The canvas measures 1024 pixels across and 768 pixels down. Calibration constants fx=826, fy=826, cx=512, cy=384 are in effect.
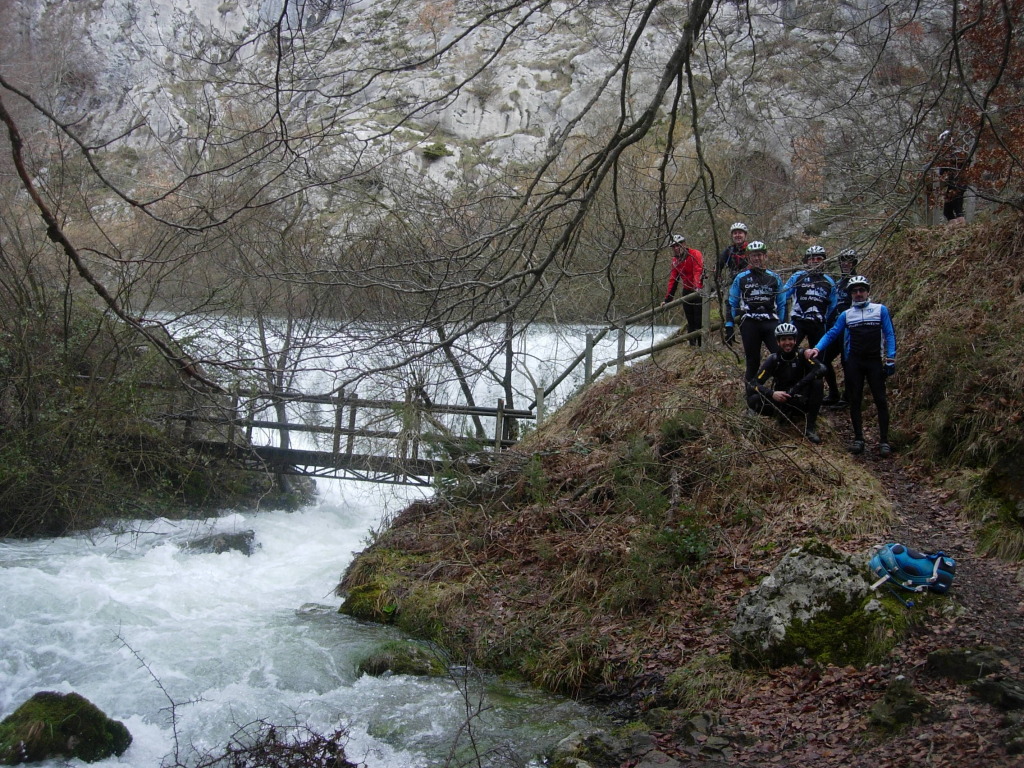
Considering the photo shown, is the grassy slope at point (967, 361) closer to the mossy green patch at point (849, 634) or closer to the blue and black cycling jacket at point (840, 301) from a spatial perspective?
the blue and black cycling jacket at point (840, 301)

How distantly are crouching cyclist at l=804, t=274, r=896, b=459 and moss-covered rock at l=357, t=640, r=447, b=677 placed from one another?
519 cm

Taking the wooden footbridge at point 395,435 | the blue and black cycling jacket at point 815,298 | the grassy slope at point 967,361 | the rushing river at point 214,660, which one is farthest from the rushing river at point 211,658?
the blue and black cycling jacket at point 815,298

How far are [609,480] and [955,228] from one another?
21.8 ft

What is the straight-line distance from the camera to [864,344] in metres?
8.85

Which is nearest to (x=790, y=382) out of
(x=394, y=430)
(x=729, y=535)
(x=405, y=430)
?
(x=729, y=535)

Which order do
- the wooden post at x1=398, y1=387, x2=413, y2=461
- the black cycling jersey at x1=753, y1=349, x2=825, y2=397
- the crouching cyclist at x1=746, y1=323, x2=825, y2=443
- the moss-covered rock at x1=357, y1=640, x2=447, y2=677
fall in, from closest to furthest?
the moss-covered rock at x1=357, y1=640, x2=447, y2=677 → the crouching cyclist at x1=746, y1=323, x2=825, y2=443 → the black cycling jersey at x1=753, y1=349, x2=825, y2=397 → the wooden post at x1=398, y1=387, x2=413, y2=461

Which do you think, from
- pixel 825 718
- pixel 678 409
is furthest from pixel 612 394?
pixel 825 718

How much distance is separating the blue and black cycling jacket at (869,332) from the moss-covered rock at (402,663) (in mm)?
5483

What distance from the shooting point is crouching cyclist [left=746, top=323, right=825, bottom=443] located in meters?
9.01

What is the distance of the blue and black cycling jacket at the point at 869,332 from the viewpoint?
8.80 m

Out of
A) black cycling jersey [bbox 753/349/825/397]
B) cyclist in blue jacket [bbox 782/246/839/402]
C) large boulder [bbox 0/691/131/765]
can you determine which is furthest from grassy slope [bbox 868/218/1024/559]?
large boulder [bbox 0/691/131/765]

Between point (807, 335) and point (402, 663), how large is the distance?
6059 mm

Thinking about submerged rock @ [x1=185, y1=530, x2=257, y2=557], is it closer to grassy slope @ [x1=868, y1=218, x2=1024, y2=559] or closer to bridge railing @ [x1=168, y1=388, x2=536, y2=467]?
bridge railing @ [x1=168, y1=388, x2=536, y2=467]

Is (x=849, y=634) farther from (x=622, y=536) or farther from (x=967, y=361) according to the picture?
(x=967, y=361)
